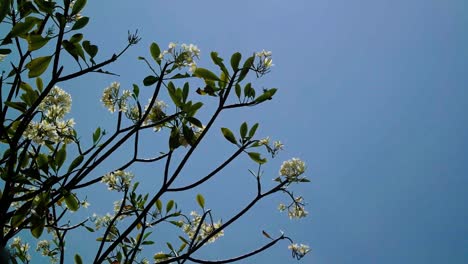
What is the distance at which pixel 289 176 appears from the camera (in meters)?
2.85

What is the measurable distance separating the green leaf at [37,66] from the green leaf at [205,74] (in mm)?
952

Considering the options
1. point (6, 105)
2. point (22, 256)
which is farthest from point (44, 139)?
point (22, 256)

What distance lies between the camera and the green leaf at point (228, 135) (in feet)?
9.73

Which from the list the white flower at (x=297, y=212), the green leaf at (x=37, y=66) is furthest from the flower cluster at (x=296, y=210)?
the green leaf at (x=37, y=66)

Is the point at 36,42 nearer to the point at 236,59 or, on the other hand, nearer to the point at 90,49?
the point at 90,49

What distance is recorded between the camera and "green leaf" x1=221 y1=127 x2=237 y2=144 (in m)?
2.97

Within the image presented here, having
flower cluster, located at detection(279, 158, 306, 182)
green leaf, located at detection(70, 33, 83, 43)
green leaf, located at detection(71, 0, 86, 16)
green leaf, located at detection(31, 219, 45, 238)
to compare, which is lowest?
green leaf, located at detection(31, 219, 45, 238)

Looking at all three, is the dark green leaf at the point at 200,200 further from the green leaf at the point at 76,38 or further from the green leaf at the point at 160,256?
the green leaf at the point at 76,38

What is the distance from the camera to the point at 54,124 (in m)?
2.96

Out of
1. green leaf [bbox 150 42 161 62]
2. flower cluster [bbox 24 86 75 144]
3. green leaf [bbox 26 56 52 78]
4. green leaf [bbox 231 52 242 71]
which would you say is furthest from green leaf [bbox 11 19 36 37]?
green leaf [bbox 231 52 242 71]

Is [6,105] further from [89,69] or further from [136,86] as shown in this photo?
[136,86]

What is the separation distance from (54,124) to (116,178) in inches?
24.0

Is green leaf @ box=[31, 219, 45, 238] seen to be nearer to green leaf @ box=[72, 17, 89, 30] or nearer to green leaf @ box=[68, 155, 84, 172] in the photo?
green leaf @ box=[68, 155, 84, 172]

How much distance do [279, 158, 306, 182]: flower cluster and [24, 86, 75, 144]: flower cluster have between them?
1439 millimetres
